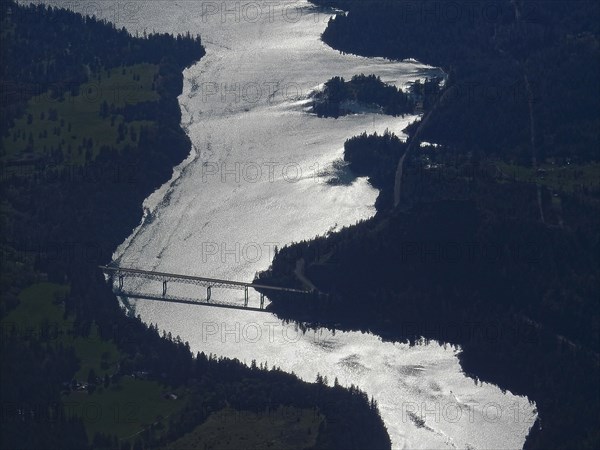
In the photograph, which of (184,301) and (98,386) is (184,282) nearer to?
(184,301)

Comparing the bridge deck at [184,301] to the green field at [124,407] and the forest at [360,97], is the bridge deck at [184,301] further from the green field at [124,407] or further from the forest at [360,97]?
the forest at [360,97]

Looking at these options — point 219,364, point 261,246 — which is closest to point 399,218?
point 261,246

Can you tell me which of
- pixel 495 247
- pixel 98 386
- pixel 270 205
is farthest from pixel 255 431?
pixel 270 205

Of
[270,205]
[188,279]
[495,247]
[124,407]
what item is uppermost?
[495,247]

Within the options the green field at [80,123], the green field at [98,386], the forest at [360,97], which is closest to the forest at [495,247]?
the forest at [360,97]

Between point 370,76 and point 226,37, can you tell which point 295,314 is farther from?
point 226,37
